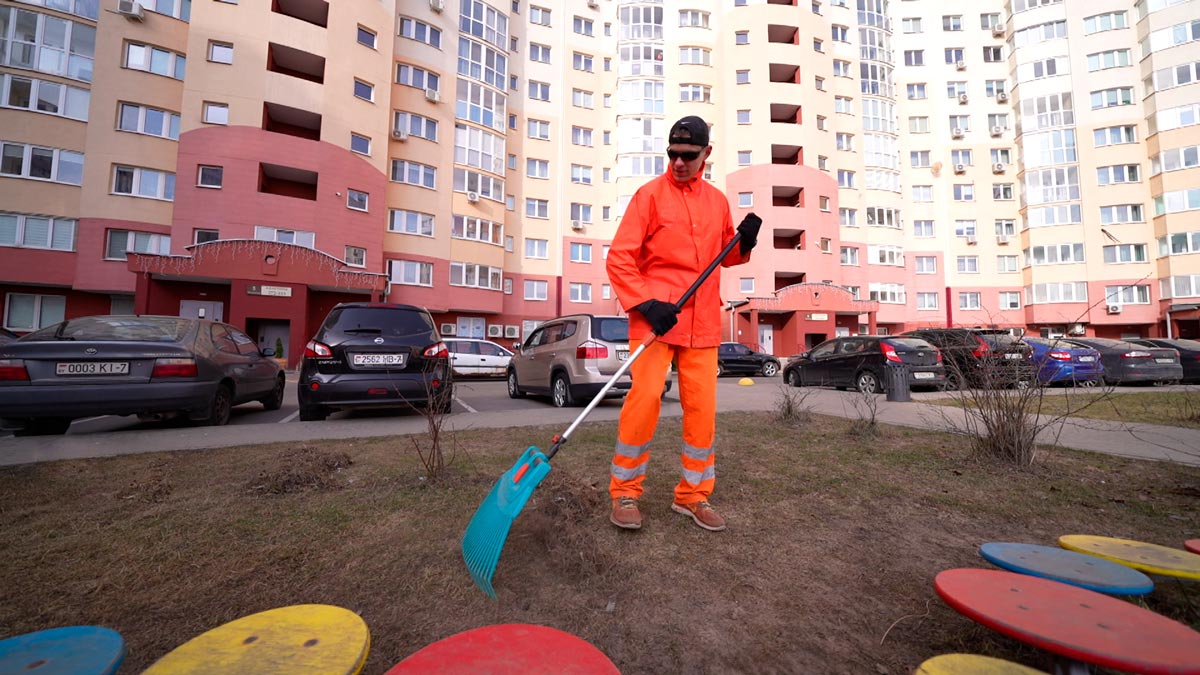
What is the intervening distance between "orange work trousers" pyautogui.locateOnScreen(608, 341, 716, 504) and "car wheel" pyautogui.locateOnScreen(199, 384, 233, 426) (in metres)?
5.77

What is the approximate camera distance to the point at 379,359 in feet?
21.5

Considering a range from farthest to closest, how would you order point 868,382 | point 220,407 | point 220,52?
1. point 220,52
2. point 868,382
3. point 220,407

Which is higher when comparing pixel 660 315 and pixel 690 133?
pixel 690 133

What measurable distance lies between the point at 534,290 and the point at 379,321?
25.9 metres

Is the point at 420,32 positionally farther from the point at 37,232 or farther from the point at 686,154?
the point at 686,154

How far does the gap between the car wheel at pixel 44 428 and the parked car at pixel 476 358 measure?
12.6 meters

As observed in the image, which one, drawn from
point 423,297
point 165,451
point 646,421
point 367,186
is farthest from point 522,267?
point 646,421

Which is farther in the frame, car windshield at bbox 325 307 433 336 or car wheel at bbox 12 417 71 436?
car windshield at bbox 325 307 433 336

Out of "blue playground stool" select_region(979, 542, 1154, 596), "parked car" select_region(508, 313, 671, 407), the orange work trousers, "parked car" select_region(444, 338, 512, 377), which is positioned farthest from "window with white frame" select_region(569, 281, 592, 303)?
"blue playground stool" select_region(979, 542, 1154, 596)

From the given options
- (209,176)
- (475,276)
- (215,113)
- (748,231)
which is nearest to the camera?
(748,231)

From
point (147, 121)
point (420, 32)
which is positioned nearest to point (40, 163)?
point (147, 121)

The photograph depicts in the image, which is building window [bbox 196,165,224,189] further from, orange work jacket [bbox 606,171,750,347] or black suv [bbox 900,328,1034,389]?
black suv [bbox 900,328,1034,389]

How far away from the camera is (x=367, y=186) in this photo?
2409 cm

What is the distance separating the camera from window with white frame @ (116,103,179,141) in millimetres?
20609
